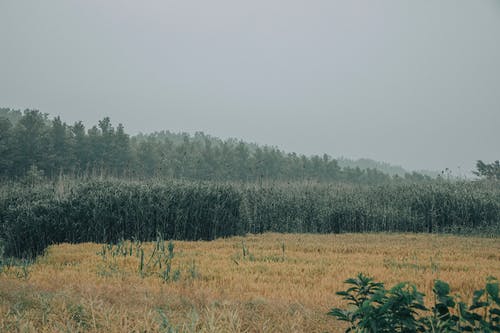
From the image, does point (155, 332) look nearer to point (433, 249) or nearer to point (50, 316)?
point (50, 316)

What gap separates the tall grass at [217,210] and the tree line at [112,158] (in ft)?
19.7

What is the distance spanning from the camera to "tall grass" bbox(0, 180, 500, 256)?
550 inches

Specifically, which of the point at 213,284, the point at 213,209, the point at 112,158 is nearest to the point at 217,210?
the point at 213,209

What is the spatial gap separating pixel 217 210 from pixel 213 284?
886 centimetres

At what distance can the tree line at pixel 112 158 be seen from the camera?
34.3 metres

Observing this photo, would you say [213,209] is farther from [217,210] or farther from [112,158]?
[112,158]

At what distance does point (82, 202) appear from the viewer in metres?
14.0

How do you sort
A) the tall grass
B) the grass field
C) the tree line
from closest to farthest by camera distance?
the grass field, the tall grass, the tree line

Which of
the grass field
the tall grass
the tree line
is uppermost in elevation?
the tree line

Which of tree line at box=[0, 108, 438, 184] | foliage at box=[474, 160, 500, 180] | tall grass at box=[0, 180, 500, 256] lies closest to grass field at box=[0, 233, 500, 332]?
tall grass at box=[0, 180, 500, 256]

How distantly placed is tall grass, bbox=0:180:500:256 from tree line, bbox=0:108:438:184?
602 cm

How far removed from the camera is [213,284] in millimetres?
7129

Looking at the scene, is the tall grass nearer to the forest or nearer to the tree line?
the forest

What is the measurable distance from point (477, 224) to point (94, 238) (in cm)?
1557
